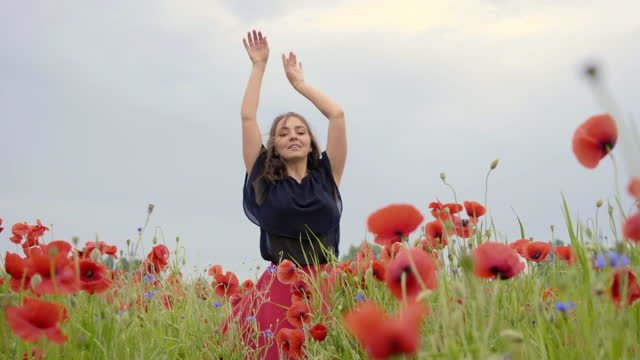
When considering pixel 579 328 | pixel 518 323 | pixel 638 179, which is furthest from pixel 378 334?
pixel 518 323

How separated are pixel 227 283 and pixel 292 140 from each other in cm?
121

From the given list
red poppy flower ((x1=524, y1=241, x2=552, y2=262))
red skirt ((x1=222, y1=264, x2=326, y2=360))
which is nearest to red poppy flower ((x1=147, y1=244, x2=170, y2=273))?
red skirt ((x1=222, y1=264, x2=326, y2=360))

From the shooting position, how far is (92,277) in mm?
1899

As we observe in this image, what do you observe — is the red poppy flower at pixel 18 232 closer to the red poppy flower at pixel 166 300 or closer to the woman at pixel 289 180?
the red poppy flower at pixel 166 300

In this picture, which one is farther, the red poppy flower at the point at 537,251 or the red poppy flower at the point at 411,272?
the red poppy flower at the point at 537,251

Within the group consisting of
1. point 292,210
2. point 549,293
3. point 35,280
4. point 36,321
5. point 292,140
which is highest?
point 292,140

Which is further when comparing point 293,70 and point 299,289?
point 293,70

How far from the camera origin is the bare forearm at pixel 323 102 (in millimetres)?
4469

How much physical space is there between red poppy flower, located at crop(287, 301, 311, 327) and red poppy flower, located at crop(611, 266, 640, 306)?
4.93 ft

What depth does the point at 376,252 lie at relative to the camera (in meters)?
3.56

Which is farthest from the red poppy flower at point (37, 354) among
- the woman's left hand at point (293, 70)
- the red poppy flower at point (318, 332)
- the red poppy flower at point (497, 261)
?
the woman's left hand at point (293, 70)

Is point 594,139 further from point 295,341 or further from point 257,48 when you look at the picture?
point 257,48

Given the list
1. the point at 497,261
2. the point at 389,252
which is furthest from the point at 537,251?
the point at 497,261

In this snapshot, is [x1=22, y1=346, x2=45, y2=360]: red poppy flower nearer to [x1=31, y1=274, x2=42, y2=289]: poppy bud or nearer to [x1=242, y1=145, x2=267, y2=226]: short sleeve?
[x1=31, y1=274, x2=42, y2=289]: poppy bud
